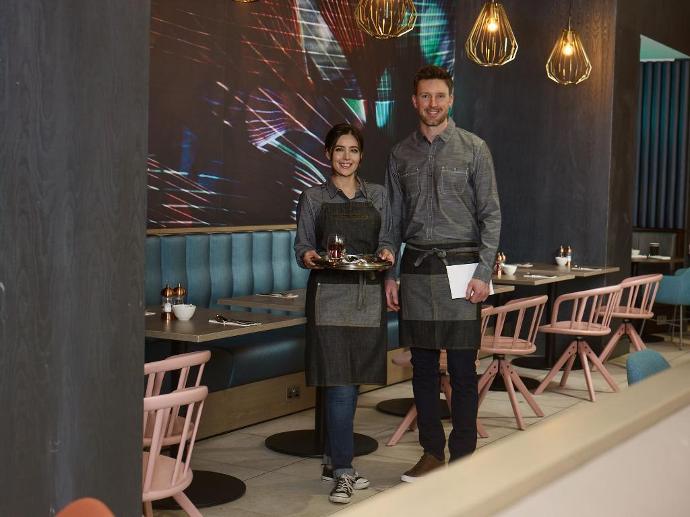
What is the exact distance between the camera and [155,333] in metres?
4.18

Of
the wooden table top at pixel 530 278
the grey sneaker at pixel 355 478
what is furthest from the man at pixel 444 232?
the wooden table top at pixel 530 278

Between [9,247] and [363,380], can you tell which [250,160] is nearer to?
[363,380]

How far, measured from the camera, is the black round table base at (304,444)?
199 inches

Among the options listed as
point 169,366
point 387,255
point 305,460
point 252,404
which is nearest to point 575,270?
point 252,404

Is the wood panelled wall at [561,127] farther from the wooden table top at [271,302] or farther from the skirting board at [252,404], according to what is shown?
the wooden table top at [271,302]

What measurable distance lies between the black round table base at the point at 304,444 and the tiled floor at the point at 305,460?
0.04 metres

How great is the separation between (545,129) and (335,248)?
456 centimetres

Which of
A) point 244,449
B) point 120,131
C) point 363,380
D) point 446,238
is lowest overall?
point 244,449

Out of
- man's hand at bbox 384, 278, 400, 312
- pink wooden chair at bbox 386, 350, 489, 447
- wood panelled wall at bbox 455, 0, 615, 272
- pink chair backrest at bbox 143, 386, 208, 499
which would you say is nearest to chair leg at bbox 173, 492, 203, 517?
pink chair backrest at bbox 143, 386, 208, 499

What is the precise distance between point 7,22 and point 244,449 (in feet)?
9.76

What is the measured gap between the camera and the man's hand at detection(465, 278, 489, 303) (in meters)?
4.22

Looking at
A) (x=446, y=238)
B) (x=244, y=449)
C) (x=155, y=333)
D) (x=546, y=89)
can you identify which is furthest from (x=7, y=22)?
(x=546, y=89)

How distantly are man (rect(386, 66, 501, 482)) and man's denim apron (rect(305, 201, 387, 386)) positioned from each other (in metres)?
0.18

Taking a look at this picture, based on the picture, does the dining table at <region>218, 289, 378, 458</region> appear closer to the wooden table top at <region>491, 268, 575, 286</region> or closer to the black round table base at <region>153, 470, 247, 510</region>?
the black round table base at <region>153, 470, 247, 510</region>
